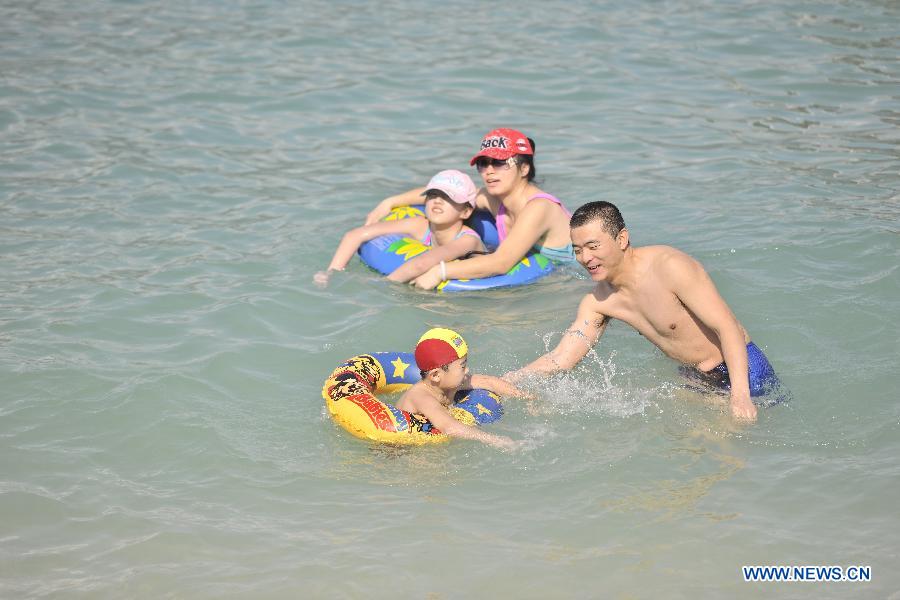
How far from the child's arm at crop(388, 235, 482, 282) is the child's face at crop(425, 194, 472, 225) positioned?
0.20 meters

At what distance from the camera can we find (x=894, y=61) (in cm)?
1288

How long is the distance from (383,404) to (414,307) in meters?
2.24

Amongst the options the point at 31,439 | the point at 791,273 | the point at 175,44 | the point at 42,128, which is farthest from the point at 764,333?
the point at 175,44

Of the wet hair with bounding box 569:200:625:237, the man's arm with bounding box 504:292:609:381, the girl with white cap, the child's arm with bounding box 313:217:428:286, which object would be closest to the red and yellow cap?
the man's arm with bounding box 504:292:609:381

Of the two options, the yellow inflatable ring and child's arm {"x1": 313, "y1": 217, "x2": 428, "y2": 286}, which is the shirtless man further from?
child's arm {"x1": 313, "y1": 217, "x2": 428, "y2": 286}

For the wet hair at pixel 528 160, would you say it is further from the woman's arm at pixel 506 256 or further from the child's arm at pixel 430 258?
the child's arm at pixel 430 258

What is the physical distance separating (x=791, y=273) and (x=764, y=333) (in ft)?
3.65

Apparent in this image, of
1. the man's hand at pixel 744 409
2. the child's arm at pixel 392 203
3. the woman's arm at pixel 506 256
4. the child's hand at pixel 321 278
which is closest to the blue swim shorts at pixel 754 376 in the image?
the man's hand at pixel 744 409

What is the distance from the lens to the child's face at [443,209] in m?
8.72

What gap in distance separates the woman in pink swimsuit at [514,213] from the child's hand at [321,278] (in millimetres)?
745

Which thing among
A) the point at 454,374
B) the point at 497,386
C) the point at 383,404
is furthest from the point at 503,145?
the point at 383,404

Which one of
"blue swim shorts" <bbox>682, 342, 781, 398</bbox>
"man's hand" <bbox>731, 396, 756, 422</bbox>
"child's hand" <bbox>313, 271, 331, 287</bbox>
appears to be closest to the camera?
"man's hand" <bbox>731, 396, 756, 422</bbox>

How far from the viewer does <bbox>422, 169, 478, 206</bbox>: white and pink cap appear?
28.3ft

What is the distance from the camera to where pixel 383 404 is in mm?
5988
